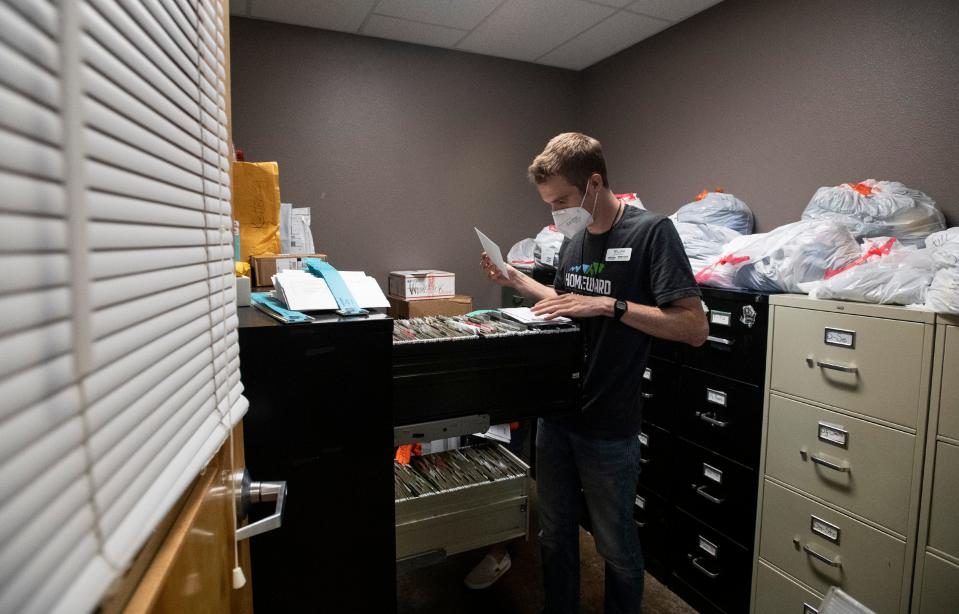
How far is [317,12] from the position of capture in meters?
2.94

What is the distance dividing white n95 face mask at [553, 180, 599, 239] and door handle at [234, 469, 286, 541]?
1.16 meters

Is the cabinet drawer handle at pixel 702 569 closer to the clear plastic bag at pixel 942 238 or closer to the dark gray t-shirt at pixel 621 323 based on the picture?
the dark gray t-shirt at pixel 621 323

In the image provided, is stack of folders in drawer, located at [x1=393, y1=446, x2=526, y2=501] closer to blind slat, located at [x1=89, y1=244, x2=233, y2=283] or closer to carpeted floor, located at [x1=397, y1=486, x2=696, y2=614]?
carpeted floor, located at [x1=397, y1=486, x2=696, y2=614]

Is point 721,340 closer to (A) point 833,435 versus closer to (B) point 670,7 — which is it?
(A) point 833,435

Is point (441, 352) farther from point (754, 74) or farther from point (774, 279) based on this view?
point (754, 74)

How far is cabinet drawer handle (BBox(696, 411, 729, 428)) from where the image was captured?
2.08 meters

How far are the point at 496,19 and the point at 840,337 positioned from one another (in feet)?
8.13

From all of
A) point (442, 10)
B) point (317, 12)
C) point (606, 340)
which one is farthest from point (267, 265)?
point (442, 10)

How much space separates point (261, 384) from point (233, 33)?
9.34 ft

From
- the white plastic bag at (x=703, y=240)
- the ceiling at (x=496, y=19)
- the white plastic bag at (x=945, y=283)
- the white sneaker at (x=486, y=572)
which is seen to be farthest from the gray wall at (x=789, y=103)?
the white sneaker at (x=486, y=572)

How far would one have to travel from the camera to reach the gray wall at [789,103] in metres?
2.01

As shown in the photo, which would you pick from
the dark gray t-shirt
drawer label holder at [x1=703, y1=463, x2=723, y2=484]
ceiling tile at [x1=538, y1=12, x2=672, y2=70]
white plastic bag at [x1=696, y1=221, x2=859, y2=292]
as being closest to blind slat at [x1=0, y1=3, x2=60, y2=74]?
the dark gray t-shirt

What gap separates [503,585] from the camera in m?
2.26

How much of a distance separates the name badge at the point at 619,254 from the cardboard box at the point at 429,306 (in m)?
1.70
